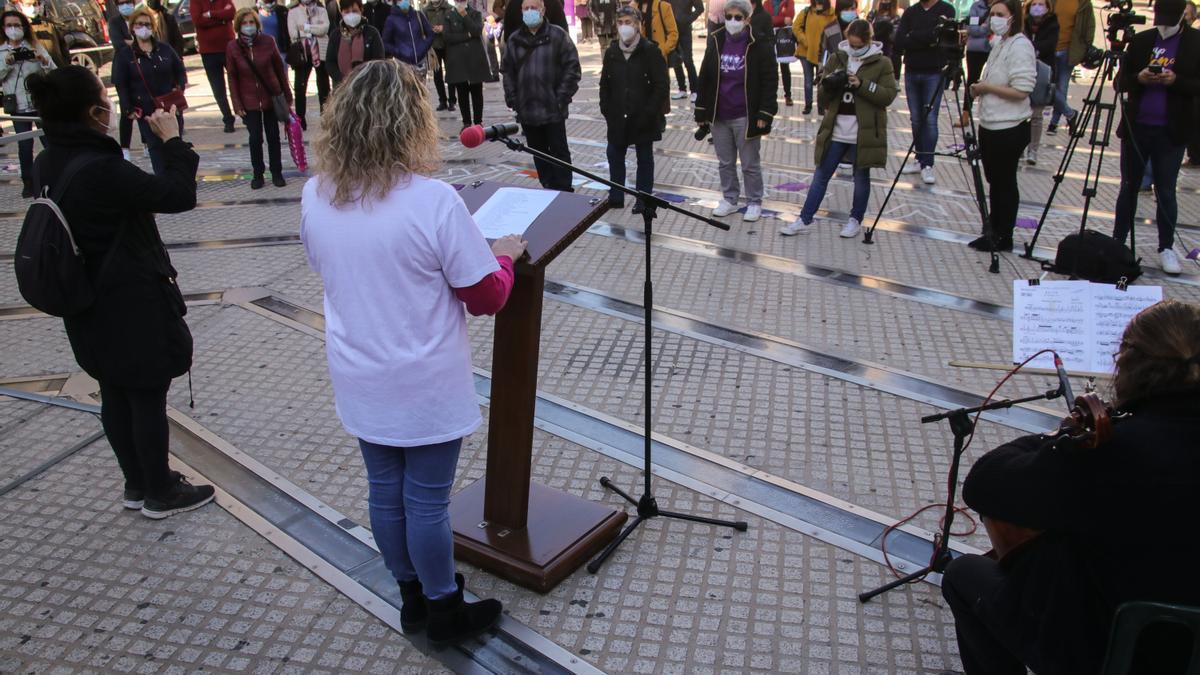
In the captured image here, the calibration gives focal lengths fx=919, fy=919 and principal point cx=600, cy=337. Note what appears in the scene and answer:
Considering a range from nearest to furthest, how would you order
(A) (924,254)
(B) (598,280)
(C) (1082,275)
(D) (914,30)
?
(C) (1082,275), (B) (598,280), (A) (924,254), (D) (914,30)

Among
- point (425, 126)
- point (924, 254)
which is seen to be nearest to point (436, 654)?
point (425, 126)

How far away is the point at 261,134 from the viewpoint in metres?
9.23

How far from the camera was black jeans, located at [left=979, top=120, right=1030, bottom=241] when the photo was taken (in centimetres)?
680

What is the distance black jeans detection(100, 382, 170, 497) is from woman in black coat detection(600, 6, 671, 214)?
467 cm

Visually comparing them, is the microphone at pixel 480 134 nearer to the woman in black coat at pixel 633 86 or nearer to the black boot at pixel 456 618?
the black boot at pixel 456 618

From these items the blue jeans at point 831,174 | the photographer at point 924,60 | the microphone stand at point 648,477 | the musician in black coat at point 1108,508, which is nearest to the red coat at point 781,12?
the photographer at point 924,60

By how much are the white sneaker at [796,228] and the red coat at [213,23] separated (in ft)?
25.7

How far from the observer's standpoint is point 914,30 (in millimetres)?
9070

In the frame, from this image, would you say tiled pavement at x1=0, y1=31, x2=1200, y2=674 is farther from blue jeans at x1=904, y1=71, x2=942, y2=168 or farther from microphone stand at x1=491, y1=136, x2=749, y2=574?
blue jeans at x1=904, y1=71, x2=942, y2=168

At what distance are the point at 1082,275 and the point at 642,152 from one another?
3.70 metres

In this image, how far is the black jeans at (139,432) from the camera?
3660 mm

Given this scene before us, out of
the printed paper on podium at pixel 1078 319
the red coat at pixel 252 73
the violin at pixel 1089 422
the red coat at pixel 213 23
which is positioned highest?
the red coat at pixel 213 23

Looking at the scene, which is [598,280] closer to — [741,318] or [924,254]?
[741,318]

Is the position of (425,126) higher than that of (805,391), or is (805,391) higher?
(425,126)
